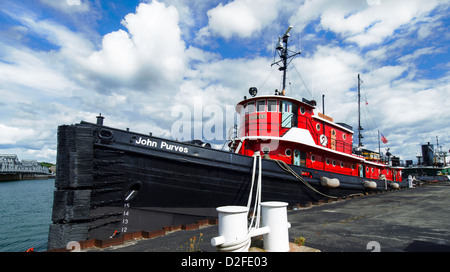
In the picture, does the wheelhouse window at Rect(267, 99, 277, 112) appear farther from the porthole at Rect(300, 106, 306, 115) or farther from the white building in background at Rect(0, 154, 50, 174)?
the white building in background at Rect(0, 154, 50, 174)

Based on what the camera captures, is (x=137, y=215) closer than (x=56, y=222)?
No

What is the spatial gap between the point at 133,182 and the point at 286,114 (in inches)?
277

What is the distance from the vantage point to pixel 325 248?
4273 millimetres

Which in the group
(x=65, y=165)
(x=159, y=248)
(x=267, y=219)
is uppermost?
(x=65, y=165)

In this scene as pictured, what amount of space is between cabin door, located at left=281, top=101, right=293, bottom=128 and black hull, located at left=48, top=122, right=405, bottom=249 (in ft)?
8.69

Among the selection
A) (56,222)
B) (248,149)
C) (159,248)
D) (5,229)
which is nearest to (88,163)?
Result: (56,222)

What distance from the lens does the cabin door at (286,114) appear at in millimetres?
10398

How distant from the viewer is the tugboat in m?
5.66

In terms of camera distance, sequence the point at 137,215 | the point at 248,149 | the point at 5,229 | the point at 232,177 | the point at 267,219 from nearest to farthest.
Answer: the point at 267,219 → the point at 137,215 → the point at 232,177 → the point at 248,149 → the point at 5,229

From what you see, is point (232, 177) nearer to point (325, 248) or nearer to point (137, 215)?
point (137, 215)

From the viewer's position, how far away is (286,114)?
1051 centimetres

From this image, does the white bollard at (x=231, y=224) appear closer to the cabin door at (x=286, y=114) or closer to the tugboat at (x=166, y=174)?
the tugboat at (x=166, y=174)

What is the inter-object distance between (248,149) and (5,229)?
585 inches

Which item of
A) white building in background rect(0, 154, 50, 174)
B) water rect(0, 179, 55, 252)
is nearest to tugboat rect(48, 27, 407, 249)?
water rect(0, 179, 55, 252)
